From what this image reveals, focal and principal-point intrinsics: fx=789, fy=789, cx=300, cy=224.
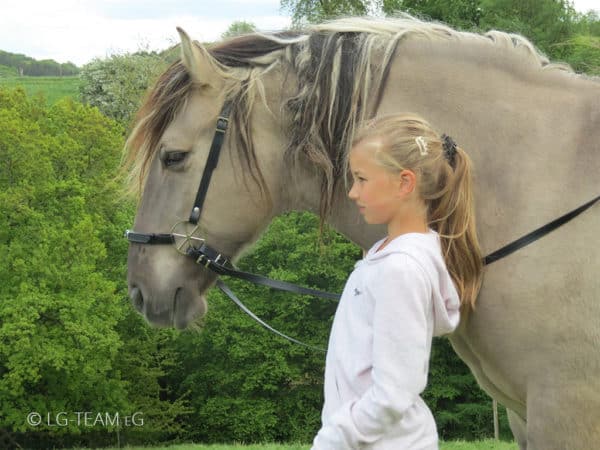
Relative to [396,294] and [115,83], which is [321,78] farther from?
[115,83]

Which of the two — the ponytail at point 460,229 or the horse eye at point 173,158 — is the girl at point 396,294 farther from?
the horse eye at point 173,158

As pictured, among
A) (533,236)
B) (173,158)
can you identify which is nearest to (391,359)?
(533,236)

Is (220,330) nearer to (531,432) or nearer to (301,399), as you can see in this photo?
(301,399)

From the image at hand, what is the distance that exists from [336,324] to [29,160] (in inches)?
1005

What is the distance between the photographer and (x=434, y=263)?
7.07 ft

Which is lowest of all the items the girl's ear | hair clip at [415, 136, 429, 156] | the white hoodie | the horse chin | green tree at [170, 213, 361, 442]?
green tree at [170, 213, 361, 442]

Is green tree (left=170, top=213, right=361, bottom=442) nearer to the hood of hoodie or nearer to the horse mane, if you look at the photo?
the horse mane

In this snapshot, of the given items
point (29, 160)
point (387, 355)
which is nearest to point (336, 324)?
point (387, 355)

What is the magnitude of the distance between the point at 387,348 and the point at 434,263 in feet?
0.96

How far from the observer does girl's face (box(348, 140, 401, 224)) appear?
2174mm

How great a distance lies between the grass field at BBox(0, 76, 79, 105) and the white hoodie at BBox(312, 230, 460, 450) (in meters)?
41.7

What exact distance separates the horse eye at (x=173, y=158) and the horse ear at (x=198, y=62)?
0.28m

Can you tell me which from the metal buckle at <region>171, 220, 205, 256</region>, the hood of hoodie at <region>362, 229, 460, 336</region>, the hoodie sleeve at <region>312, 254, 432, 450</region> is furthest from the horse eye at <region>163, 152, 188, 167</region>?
the hoodie sleeve at <region>312, 254, 432, 450</region>

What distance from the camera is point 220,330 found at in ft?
99.7
